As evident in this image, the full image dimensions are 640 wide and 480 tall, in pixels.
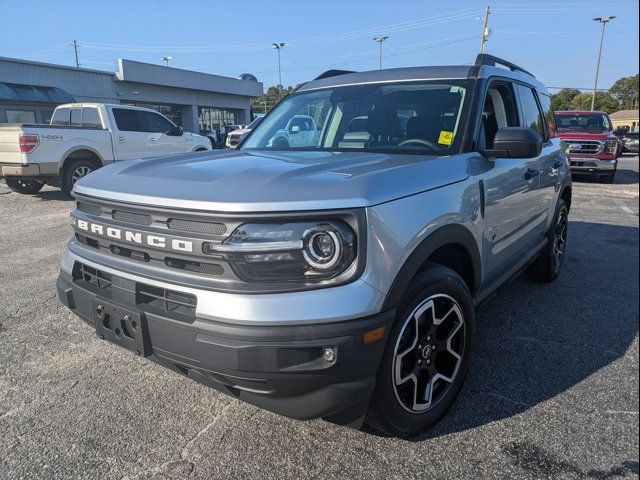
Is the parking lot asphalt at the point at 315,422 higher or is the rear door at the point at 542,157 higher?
the rear door at the point at 542,157

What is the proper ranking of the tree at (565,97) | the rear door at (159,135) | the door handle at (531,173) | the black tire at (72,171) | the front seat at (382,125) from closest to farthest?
the front seat at (382,125) < the door handle at (531,173) < the black tire at (72,171) < the rear door at (159,135) < the tree at (565,97)

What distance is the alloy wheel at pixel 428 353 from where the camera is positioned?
89.4 inches

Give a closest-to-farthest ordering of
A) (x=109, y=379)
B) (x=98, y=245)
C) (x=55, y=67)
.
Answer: (x=98, y=245) < (x=109, y=379) < (x=55, y=67)

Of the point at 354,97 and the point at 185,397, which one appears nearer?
the point at 185,397

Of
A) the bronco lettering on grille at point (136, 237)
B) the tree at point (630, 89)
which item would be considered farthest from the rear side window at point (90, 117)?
the tree at point (630, 89)

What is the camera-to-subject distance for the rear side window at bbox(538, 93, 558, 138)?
4.69 m

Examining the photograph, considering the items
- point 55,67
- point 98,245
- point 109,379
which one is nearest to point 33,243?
point 109,379

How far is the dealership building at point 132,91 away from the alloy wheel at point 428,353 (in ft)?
81.5

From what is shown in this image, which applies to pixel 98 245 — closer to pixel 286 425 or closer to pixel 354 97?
pixel 286 425

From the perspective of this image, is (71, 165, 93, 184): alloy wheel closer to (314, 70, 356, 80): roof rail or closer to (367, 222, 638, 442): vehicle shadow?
(314, 70, 356, 80): roof rail

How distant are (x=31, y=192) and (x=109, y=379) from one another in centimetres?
975

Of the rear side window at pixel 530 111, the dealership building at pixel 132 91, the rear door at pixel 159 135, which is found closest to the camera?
the rear side window at pixel 530 111

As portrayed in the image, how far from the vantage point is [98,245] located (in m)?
2.48

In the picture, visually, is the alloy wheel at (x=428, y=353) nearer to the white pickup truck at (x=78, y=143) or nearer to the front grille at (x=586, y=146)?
the white pickup truck at (x=78, y=143)
